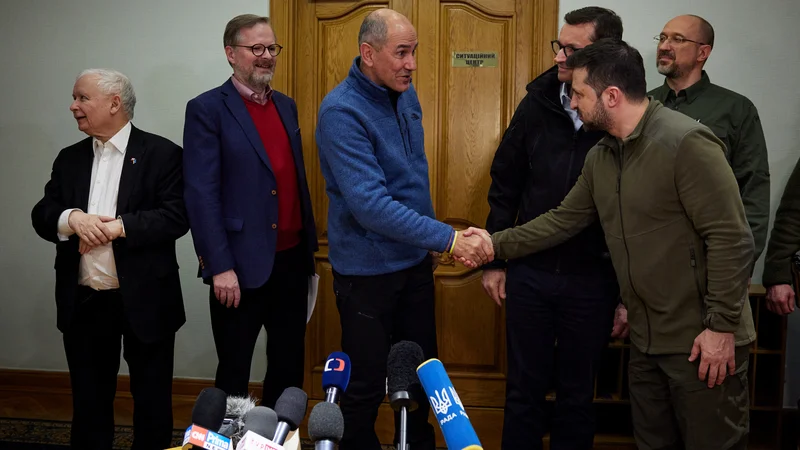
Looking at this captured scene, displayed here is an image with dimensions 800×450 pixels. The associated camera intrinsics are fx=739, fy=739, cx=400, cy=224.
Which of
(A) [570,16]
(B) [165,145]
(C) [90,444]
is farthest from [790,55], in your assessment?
(C) [90,444]

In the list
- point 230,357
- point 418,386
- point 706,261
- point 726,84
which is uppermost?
point 726,84

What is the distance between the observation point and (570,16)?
2.55 meters

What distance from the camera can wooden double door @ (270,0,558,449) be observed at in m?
3.63

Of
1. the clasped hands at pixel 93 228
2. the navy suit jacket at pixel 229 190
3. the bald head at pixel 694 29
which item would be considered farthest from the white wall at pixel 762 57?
the clasped hands at pixel 93 228

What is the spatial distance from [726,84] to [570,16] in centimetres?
129

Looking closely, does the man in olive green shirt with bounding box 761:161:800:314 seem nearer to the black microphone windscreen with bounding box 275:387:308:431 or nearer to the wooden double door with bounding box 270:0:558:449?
the wooden double door with bounding box 270:0:558:449

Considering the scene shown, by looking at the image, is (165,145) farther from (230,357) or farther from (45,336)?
(45,336)

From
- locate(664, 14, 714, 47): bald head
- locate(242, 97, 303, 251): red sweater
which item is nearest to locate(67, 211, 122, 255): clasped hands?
locate(242, 97, 303, 251): red sweater

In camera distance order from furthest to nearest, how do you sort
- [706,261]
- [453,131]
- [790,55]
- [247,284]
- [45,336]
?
[45,336] → [453,131] → [790,55] → [247,284] → [706,261]

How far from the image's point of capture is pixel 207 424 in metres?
1.18

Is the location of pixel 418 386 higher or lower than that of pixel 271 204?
lower

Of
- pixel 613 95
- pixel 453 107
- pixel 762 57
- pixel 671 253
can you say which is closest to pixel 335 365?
pixel 671 253

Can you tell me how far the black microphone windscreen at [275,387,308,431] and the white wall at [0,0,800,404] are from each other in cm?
258

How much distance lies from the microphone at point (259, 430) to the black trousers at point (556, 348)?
1.48 meters
